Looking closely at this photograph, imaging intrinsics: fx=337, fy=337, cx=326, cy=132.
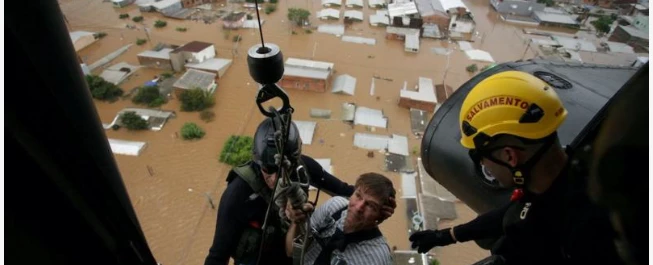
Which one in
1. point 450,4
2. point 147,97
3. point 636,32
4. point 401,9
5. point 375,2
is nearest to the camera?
point 147,97

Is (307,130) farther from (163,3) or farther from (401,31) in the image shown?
(163,3)

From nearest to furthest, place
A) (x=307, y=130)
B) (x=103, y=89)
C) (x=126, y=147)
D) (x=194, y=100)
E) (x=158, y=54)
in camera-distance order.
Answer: (x=126, y=147)
(x=307, y=130)
(x=194, y=100)
(x=103, y=89)
(x=158, y=54)

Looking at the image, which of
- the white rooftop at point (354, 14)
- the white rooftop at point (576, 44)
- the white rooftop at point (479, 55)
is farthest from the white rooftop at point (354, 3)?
the white rooftop at point (576, 44)

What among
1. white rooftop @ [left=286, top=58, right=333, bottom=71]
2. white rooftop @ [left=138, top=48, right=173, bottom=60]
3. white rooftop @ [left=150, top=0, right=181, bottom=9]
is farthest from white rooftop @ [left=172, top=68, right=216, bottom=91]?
white rooftop @ [left=150, top=0, right=181, bottom=9]

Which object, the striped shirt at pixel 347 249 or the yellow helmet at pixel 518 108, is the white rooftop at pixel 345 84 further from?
the yellow helmet at pixel 518 108

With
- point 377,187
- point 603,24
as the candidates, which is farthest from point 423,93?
point 603,24

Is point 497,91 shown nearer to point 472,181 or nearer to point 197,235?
point 472,181
